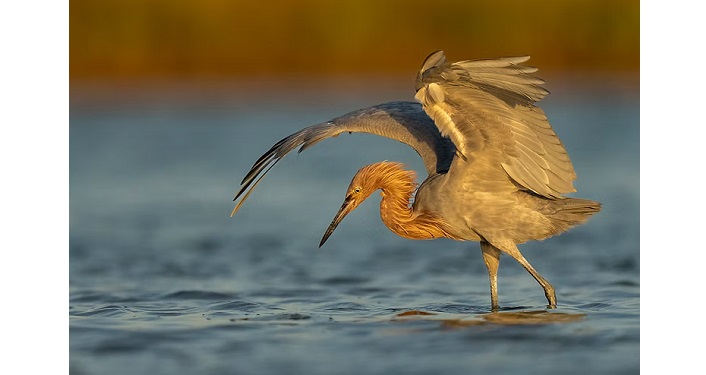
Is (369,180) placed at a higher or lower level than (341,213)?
higher

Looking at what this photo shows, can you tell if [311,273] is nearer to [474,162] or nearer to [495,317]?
[495,317]

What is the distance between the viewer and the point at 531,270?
324 inches

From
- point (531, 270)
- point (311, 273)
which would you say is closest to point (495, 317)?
point (531, 270)

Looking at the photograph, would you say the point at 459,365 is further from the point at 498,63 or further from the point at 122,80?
the point at 122,80

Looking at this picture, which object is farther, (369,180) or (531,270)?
(369,180)

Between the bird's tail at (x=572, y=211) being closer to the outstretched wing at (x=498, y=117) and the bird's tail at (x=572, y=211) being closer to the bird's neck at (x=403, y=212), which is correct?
the outstretched wing at (x=498, y=117)

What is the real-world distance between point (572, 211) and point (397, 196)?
119 cm

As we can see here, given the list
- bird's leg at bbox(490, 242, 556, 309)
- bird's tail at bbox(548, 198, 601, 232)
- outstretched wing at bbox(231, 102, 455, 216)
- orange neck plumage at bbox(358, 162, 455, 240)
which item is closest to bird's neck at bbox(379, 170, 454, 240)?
orange neck plumage at bbox(358, 162, 455, 240)

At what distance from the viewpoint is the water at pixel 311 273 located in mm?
7312

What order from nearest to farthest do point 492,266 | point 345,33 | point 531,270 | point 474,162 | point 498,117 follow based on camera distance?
point 498,117
point 474,162
point 531,270
point 492,266
point 345,33
